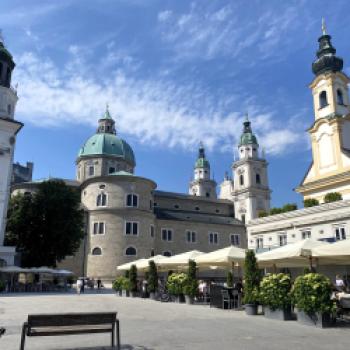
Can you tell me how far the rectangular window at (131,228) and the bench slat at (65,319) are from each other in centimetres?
4142

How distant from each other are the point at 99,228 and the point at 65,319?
42.4 metres

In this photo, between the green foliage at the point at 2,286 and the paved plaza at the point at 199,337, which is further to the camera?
the green foliage at the point at 2,286

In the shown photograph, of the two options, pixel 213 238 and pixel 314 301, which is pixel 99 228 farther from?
pixel 314 301

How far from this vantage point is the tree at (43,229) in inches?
1457

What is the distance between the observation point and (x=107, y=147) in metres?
60.8

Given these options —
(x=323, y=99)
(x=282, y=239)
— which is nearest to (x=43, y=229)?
(x=282, y=239)

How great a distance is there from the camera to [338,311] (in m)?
12.3

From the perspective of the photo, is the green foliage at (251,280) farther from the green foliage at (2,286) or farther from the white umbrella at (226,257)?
the green foliage at (2,286)

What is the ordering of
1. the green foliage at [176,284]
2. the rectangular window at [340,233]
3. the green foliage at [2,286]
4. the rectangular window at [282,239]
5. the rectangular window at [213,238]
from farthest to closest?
1. the rectangular window at [213,238]
2. the rectangular window at [282,239]
3. the green foliage at [2,286]
4. the rectangular window at [340,233]
5. the green foliage at [176,284]

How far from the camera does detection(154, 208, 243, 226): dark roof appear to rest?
57.1m

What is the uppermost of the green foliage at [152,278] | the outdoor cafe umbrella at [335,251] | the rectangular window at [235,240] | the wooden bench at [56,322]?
the rectangular window at [235,240]

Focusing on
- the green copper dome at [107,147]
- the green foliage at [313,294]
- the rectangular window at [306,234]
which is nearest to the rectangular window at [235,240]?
the green copper dome at [107,147]

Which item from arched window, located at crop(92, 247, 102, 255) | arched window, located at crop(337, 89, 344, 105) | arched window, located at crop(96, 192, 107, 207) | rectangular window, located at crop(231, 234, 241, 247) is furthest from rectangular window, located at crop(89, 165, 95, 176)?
arched window, located at crop(337, 89, 344, 105)

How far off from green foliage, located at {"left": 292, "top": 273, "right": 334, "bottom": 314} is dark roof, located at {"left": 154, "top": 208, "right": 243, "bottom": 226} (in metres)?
43.9
